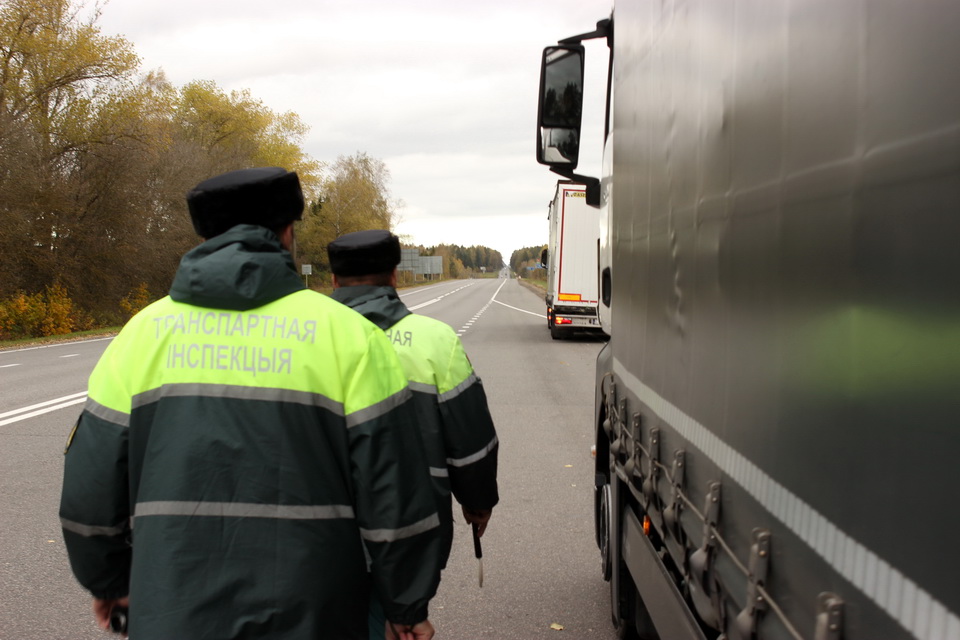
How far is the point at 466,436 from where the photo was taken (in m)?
2.91

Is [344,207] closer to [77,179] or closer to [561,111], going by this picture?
[77,179]

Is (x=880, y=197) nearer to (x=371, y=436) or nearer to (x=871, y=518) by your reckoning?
(x=871, y=518)

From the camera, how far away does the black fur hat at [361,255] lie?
3.07 m

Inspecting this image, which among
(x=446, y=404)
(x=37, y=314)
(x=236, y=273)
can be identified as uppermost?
(x=236, y=273)

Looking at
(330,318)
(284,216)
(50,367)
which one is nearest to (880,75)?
(330,318)

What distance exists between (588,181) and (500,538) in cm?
238

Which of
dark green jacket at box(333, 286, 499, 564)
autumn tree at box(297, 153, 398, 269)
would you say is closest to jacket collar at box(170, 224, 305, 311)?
dark green jacket at box(333, 286, 499, 564)

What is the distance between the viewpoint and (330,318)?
6.66 feet

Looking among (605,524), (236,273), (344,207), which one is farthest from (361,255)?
(344,207)

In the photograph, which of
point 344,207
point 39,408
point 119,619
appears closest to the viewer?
point 119,619

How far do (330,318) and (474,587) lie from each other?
3.20m

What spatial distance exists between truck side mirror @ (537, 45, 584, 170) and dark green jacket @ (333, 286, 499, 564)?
1922 millimetres

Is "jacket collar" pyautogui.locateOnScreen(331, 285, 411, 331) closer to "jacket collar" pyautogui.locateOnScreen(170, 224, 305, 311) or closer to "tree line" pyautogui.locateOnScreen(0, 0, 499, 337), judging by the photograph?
"jacket collar" pyautogui.locateOnScreen(170, 224, 305, 311)

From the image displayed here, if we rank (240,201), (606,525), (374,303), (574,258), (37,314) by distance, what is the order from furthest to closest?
(37,314) → (574,258) → (606,525) → (374,303) → (240,201)
